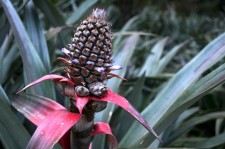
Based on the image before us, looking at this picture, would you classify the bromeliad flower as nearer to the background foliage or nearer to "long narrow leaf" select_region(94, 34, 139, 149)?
the background foliage

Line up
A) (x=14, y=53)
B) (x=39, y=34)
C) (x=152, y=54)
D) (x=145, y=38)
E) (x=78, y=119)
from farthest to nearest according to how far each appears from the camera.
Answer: (x=145, y=38)
(x=152, y=54)
(x=14, y=53)
(x=39, y=34)
(x=78, y=119)

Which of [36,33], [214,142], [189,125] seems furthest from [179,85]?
[36,33]

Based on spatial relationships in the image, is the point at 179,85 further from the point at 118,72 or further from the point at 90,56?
the point at 90,56

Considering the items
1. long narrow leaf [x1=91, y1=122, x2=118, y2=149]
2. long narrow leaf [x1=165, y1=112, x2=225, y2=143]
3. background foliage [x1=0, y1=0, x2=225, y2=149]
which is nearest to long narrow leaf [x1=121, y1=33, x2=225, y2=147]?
background foliage [x1=0, y1=0, x2=225, y2=149]

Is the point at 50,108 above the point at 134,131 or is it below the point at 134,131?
above

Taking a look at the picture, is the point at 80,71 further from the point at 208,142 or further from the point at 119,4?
the point at 119,4

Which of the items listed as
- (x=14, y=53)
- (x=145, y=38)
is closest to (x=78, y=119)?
(x=14, y=53)

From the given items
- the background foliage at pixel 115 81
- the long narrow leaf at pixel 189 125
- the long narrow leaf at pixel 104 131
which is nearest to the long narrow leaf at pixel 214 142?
the background foliage at pixel 115 81

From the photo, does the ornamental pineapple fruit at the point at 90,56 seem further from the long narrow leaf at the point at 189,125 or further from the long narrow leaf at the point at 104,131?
the long narrow leaf at the point at 189,125
